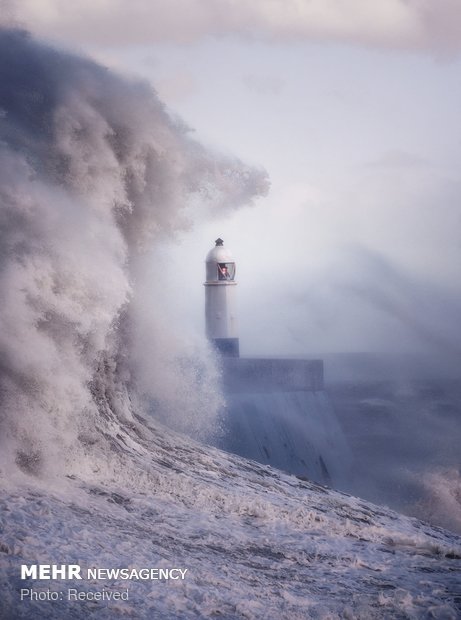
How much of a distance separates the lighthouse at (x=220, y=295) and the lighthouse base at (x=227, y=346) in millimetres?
390

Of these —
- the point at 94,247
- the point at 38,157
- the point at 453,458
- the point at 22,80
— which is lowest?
the point at 453,458

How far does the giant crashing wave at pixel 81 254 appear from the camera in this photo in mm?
7379

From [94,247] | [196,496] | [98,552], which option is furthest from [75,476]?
[94,247]

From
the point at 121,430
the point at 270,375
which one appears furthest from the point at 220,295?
the point at 121,430

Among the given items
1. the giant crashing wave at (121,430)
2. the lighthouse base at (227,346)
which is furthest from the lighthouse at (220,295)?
the giant crashing wave at (121,430)

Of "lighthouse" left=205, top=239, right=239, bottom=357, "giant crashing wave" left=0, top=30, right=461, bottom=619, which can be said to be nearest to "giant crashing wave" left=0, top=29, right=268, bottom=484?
"giant crashing wave" left=0, top=30, right=461, bottom=619

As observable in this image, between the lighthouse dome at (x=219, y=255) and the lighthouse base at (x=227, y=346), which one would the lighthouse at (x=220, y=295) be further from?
the lighthouse base at (x=227, y=346)

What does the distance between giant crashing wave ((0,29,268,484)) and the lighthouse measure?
7.16ft

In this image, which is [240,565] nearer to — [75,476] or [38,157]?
[75,476]

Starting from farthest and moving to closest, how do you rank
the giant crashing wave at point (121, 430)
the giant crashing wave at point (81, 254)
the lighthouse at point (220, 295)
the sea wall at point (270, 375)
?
the lighthouse at point (220, 295) < the sea wall at point (270, 375) < the giant crashing wave at point (81, 254) < the giant crashing wave at point (121, 430)

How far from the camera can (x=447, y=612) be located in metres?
5.00

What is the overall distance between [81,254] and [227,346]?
693cm

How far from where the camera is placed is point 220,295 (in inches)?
620

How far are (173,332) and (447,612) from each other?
8.07m
